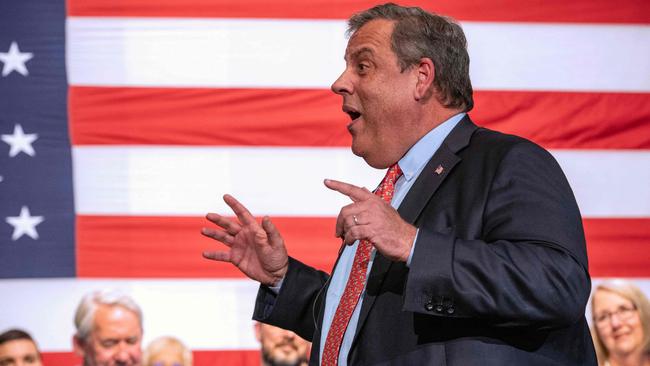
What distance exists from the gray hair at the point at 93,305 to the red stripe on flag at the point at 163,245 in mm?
77

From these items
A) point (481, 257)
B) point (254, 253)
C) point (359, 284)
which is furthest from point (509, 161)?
point (254, 253)

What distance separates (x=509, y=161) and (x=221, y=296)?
2.25 metres

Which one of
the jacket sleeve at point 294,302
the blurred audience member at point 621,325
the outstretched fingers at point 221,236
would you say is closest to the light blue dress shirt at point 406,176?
the jacket sleeve at point 294,302

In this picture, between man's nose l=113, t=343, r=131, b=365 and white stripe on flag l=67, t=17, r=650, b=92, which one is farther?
white stripe on flag l=67, t=17, r=650, b=92

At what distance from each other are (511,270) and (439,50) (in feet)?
1.80

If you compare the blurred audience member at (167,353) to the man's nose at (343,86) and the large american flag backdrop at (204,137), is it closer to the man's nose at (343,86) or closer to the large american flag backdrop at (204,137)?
the large american flag backdrop at (204,137)

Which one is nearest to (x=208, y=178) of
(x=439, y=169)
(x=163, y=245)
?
(x=163, y=245)

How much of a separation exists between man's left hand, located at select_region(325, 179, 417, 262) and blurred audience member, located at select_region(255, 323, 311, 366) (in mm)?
2174

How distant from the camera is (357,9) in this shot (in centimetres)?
365

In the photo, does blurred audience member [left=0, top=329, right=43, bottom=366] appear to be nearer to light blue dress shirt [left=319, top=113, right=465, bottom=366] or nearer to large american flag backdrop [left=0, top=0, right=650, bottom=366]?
large american flag backdrop [left=0, top=0, right=650, bottom=366]

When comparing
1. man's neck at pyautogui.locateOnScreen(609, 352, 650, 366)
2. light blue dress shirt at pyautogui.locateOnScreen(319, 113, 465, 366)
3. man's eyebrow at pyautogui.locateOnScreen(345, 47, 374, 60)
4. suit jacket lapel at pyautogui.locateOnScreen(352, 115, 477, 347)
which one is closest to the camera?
suit jacket lapel at pyautogui.locateOnScreen(352, 115, 477, 347)

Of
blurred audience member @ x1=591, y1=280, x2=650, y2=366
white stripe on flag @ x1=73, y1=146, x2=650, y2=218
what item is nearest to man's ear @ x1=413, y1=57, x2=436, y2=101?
white stripe on flag @ x1=73, y1=146, x2=650, y2=218

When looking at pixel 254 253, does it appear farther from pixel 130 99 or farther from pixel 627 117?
pixel 627 117

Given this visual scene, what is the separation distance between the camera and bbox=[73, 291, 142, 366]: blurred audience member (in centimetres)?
336
